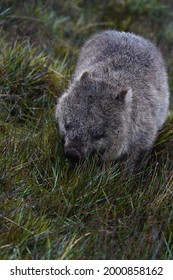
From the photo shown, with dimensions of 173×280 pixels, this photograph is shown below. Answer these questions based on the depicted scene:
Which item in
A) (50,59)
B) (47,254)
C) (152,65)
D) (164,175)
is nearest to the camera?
(47,254)

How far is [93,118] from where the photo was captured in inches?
204

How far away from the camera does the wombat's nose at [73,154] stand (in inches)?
201

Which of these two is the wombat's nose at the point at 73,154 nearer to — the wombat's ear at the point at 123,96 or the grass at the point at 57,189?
the grass at the point at 57,189

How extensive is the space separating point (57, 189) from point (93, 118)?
0.79m

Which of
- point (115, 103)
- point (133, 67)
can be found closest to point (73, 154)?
point (115, 103)

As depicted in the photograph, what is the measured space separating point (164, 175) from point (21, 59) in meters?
2.53

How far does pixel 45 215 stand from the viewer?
4359mm

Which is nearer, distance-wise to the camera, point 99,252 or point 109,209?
point 99,252

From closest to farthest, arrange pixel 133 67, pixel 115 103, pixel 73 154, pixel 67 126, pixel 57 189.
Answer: pixel 57 189 < pixel 73 154 < pixel 67 126 < pixel 115 103 < pixel 133 67

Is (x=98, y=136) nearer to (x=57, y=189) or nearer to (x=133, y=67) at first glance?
(x=57, y=189)

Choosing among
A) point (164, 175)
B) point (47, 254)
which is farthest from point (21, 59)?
point (47, 254)

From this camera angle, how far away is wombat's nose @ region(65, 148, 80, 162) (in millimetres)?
5098

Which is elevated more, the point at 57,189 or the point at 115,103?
the point at 115,103
